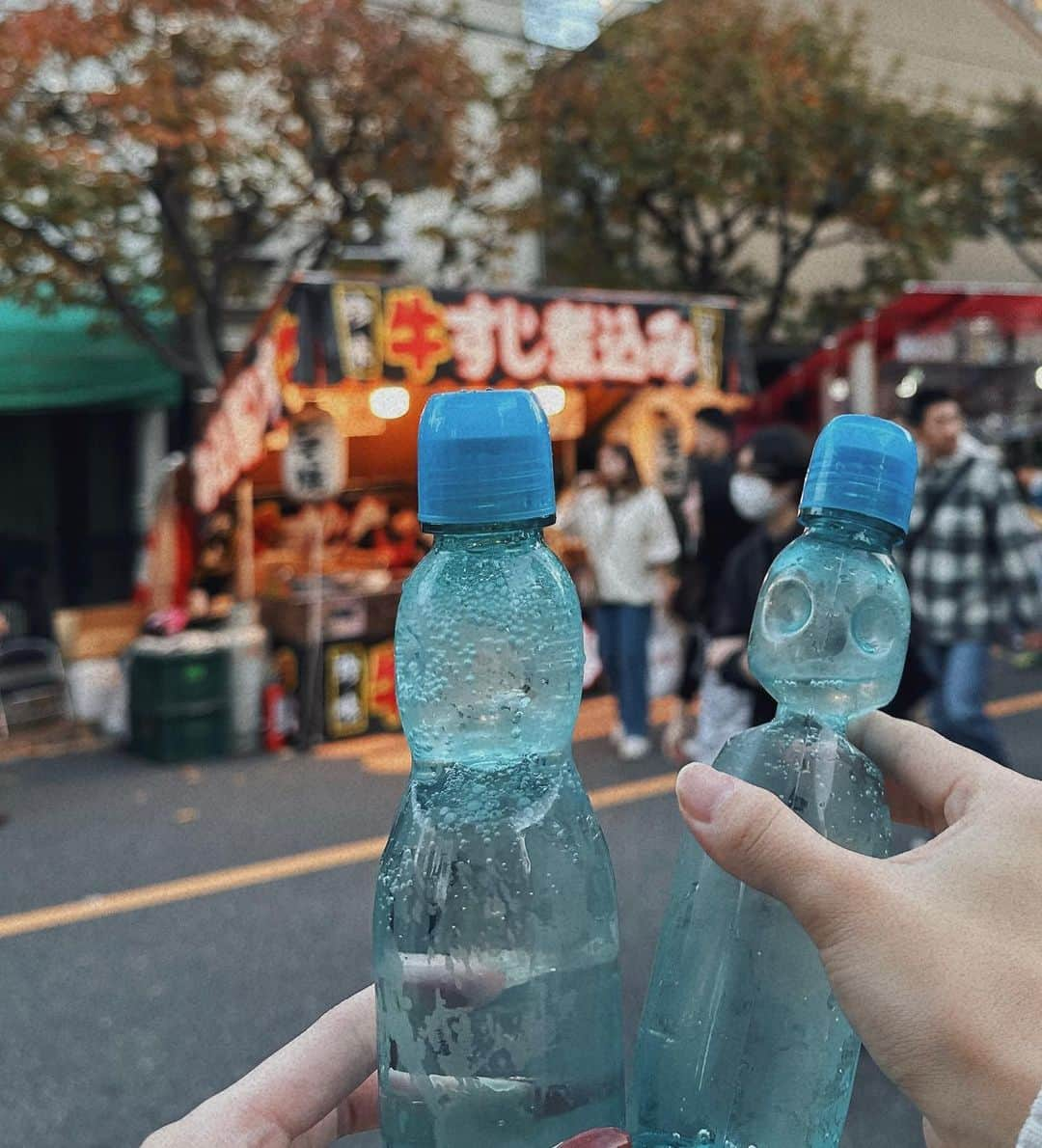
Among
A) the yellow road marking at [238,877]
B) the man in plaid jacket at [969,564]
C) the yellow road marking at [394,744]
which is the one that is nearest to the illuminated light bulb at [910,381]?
the yellow road marking at [394,744]

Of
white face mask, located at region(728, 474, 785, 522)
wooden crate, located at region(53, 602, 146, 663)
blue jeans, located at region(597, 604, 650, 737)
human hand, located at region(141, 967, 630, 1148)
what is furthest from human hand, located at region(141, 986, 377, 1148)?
wooden crate, located at region(53, 602, 146, 663)

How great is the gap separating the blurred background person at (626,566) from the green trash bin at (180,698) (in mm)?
2668

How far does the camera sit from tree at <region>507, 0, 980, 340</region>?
12578mm

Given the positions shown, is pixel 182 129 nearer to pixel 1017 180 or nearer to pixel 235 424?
pixel 235 424

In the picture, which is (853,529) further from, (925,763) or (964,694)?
(964,694)

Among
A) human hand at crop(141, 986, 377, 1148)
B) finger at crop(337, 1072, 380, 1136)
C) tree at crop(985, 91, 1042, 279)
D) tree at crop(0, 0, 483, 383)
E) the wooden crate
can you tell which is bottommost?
the wooden crate

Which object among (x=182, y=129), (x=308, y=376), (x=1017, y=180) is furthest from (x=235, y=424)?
(x=1017, y=180)

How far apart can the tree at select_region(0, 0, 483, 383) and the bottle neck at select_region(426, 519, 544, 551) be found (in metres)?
8.44

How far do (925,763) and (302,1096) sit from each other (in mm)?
703

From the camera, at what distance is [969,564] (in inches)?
199

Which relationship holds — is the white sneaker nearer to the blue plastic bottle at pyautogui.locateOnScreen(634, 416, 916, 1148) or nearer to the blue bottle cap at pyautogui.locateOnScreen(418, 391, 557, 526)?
A: the blue plastic bottle at pyautogui.locateOnScreen(634, 416, 916, 1148)

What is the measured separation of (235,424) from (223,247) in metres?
2.49

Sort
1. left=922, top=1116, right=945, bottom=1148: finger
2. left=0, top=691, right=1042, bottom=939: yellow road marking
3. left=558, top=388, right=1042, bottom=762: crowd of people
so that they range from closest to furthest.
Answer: left=922, top=1116, right=945, bottom=1148: finger < left=558, top=388, right=1042, bottom=762: crowd of people < left=0, top=691, right=1042, bottom=939: yellow road marking

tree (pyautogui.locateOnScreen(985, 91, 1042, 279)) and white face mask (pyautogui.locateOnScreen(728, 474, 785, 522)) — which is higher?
tree (pyautogui.locateOnScreen(985, 91, 1042, 279))
